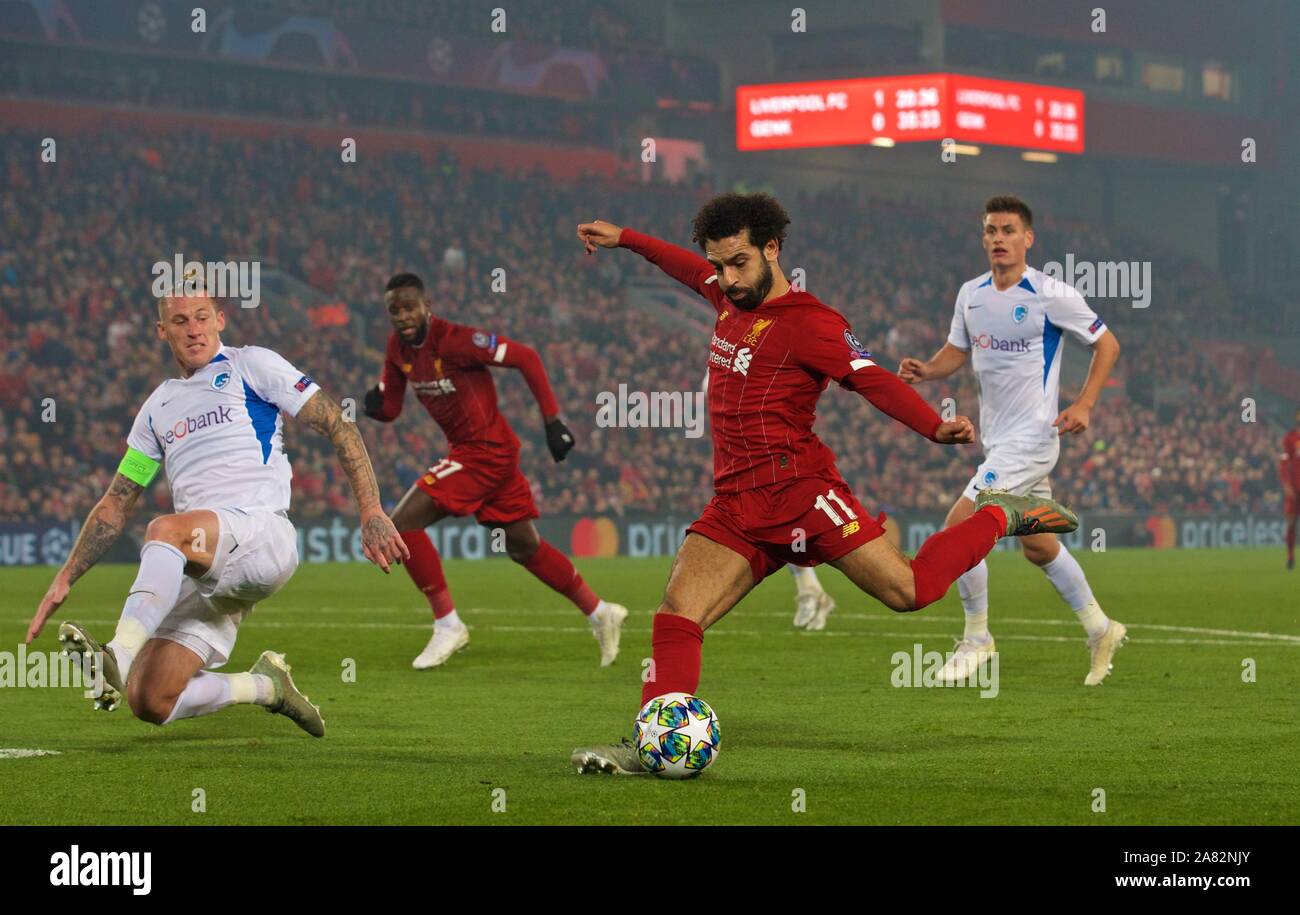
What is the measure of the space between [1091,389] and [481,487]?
166 inches

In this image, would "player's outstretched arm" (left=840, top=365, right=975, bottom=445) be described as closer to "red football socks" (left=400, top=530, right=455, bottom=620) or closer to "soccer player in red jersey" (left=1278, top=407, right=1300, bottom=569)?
"red football socks" (left=400, top=530, right=455, bottom=620)

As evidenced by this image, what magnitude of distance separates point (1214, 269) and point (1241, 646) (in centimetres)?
4634

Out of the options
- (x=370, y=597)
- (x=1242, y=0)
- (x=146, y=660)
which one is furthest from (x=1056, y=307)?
(x=1242, y=0)

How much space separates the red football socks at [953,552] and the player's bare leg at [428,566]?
5018 mm

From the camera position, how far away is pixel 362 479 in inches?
305

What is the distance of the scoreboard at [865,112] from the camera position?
4697cm

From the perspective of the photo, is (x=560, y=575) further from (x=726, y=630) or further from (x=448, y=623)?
(x=726, y=630)

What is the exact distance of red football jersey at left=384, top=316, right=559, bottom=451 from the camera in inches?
501

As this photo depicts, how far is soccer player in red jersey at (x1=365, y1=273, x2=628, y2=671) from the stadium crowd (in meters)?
15.2

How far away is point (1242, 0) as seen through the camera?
197 feet

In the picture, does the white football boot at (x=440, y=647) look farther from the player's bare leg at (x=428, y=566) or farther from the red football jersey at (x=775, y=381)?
the red football jersey at (x=775, y=381)

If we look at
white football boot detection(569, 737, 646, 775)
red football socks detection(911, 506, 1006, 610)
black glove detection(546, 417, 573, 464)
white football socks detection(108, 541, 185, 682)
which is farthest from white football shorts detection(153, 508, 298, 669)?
black glove detection(546, 417, 573, 464)

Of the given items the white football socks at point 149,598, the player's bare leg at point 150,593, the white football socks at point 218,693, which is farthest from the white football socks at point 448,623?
the white football socks at point 149,598

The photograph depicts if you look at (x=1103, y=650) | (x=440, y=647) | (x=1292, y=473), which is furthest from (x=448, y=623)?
(x=1292, y=473)
